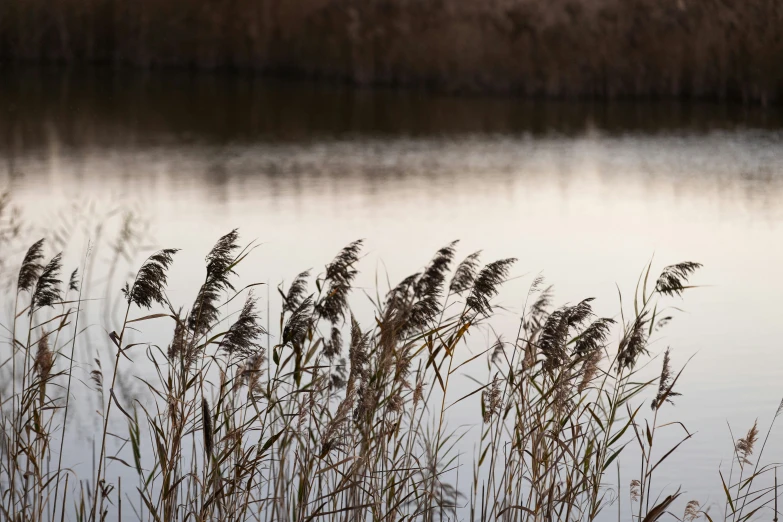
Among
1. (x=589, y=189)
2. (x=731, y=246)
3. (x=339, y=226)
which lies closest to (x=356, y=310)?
(x=339, y=226)

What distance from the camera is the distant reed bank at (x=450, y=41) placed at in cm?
1694

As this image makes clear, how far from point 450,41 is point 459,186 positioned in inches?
260

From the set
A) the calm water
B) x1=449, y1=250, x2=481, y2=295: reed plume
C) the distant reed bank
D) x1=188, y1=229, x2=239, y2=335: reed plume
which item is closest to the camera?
x1=188, y1=229, x2=239, y2=335: reed plume

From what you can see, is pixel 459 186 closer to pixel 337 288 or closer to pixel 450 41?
pixel 450 41

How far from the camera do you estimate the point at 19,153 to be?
1266 cm

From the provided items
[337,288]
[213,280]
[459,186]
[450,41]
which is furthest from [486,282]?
[450,41]

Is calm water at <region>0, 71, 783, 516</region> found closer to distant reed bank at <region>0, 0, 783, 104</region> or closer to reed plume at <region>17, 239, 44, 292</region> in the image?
distant reed bank at <region>0, 0, 783, 104</region>

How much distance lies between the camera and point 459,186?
12.1 meters

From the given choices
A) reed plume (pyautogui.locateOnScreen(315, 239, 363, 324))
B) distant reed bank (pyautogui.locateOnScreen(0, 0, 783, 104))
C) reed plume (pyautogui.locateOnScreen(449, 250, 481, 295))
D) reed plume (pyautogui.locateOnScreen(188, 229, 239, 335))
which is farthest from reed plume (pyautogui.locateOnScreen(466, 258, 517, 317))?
distant reed bank (pyautogui.locateOnScreen(0, 0, 783, 104))

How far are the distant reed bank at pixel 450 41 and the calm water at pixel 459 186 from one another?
0.46 metres

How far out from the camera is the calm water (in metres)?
6.97

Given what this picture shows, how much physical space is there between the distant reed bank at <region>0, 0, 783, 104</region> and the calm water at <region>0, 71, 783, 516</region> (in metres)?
0.46

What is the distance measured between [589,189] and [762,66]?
5777 millimetres

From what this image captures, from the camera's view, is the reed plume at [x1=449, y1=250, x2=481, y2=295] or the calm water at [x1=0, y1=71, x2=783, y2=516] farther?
the calm water at [x1=0, y1=71, x2=783, y2=516]
